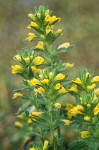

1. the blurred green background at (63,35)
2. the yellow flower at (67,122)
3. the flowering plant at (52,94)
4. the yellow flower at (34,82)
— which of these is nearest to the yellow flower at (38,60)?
the flowering plant at (52,94)

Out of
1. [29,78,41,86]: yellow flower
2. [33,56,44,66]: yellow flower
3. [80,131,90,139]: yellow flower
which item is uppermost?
[33,56,44,66]: yellow flower

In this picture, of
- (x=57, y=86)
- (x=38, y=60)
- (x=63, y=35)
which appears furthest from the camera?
(x=63, y=35)

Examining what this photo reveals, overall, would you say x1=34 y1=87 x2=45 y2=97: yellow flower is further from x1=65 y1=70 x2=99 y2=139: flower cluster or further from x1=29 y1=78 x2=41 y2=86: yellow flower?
x1=65 y1=70 x2=99 y2=139: flower cluster

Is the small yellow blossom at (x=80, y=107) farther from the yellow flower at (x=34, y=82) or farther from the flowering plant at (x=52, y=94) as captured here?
the yellow flower at (x=34, y=82)

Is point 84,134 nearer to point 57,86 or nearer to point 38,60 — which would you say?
point 57,86

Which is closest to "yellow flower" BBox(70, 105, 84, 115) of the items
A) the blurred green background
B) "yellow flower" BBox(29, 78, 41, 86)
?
"yellow flower" BBox(29, 78, 41, 86)

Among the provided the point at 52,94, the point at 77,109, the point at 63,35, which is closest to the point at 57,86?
the point at 52,94
